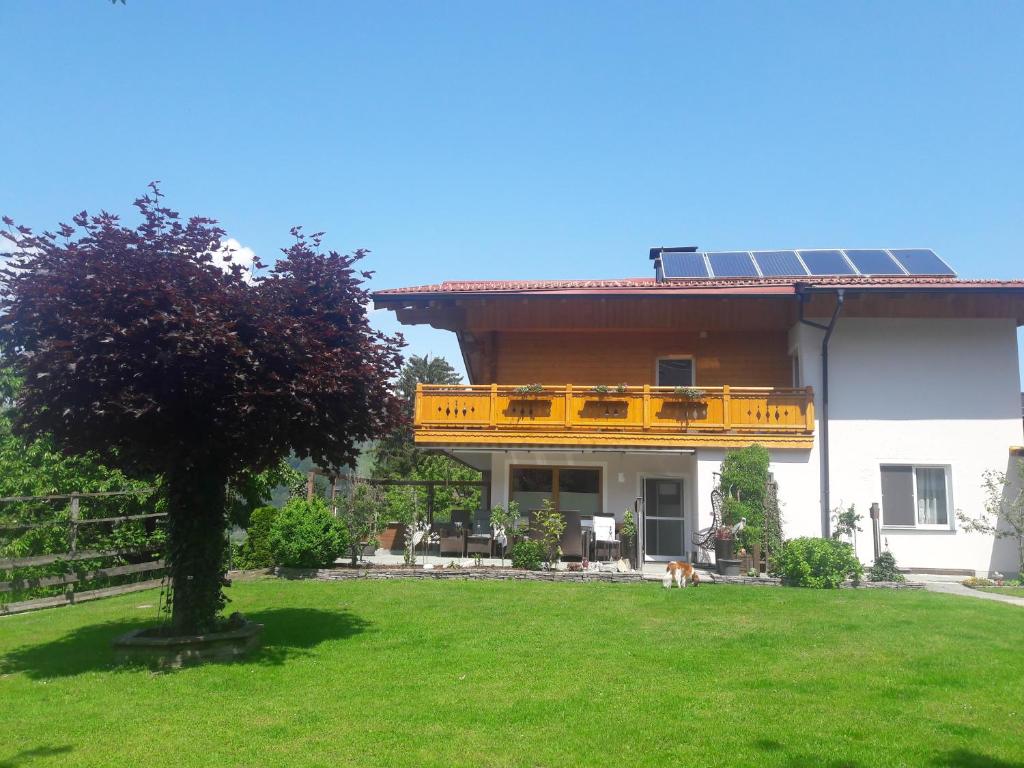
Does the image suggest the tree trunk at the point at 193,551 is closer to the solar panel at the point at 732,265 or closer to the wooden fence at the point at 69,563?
the wooden fence at the point at 69,563

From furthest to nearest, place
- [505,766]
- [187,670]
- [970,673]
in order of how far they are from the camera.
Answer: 1. [187,670]
2. [970,673]
3. [505,766]

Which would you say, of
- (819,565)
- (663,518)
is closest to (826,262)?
(663,518)

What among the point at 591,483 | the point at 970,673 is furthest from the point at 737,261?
the point at 970,673

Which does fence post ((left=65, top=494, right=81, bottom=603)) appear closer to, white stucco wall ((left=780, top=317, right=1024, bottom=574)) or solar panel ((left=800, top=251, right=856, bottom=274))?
white stucco wall ((left=780, top=317, right=1024, bottom=574))

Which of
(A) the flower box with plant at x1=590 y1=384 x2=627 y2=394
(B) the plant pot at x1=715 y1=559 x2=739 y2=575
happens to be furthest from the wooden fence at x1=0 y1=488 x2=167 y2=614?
(B) the plant pot at x1=715 y1=559 x2=739 y2=575

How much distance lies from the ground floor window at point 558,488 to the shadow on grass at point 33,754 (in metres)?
12.9

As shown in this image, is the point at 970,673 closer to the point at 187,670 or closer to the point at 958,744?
the point at 958,744

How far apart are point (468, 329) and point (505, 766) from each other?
14408mm

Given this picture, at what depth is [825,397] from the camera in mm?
Answer: 16516

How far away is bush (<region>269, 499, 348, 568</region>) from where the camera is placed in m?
14.9

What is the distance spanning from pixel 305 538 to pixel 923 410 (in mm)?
12731

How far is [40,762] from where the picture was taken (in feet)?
17.1

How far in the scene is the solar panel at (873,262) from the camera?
1834 cm

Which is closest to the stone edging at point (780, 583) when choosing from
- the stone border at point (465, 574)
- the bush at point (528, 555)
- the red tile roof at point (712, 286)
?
the stone border at point (465, 574)
